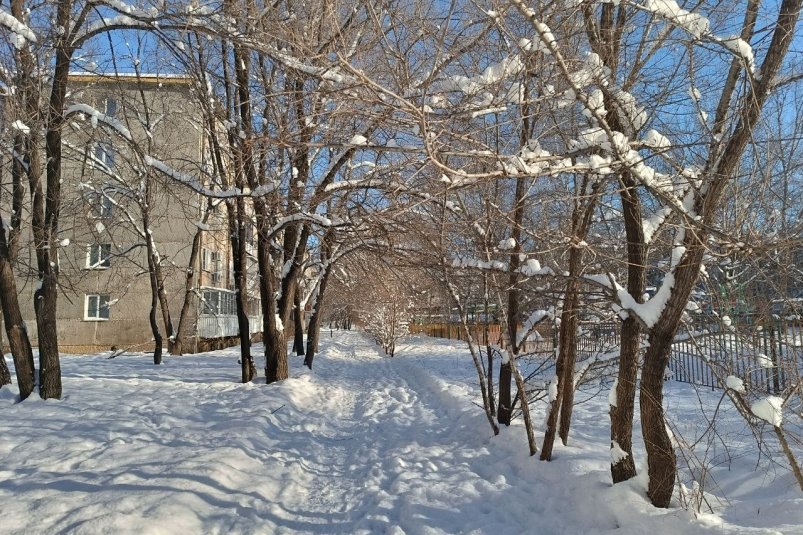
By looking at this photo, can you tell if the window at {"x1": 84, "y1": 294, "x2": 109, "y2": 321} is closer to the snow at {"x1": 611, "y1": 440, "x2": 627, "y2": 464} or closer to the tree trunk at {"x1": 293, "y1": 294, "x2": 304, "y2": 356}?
the tree trunk at {"x1": 293, "y1": 294, "x2": 304, "y2": 356}

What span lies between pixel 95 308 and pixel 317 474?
25.3 m

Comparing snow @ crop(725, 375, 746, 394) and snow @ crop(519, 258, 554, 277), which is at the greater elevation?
snow @ crop(519, 258, 554, 277)

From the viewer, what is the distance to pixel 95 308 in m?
28.1

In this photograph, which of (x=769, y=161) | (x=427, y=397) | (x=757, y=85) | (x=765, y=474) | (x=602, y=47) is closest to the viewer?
(x=757, y=85)

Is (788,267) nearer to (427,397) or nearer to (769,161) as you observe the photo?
(769,161)

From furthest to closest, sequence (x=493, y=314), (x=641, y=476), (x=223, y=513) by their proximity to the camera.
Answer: (x=493, y=314), (x=223, y=513), (x=641, y=476)

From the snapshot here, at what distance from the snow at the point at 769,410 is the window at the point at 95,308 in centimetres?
2889

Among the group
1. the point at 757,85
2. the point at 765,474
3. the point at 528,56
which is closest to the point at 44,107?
the point at 528,56

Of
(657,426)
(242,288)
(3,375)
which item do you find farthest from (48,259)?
(657,426)

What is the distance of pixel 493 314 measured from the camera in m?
7.65

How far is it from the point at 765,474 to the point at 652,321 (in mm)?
2384

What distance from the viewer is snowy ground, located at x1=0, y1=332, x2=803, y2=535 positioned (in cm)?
448

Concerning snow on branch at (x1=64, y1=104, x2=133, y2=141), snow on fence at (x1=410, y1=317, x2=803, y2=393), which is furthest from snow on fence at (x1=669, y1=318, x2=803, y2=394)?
snow on branch at (x1=64, y1=104, x2=133, y2=141)

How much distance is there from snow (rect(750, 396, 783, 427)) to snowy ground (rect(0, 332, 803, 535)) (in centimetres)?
64
